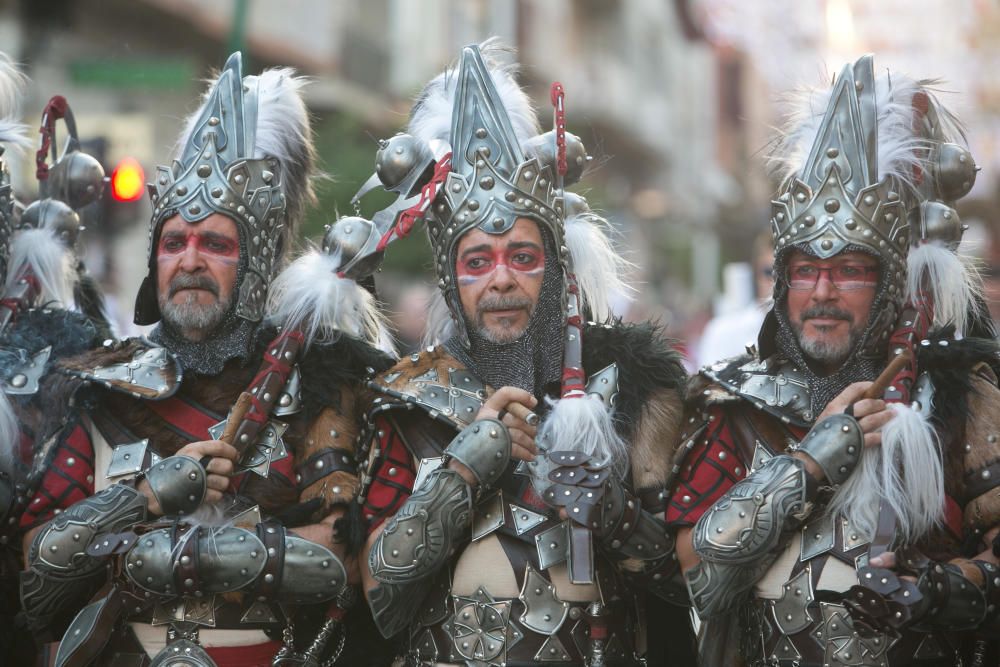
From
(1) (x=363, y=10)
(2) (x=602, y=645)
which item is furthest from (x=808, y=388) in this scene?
(1) (x=363, y=10)

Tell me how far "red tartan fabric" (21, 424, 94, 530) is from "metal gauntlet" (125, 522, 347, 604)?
1.36 ft

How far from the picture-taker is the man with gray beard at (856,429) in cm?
405

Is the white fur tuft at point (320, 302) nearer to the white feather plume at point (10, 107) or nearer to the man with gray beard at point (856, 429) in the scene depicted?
the white feather plume at point (10, 107)

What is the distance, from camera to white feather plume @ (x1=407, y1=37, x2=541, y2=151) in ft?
15.7

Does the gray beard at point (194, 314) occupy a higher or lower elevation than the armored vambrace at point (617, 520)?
higher

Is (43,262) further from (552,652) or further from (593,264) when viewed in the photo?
(552,652)

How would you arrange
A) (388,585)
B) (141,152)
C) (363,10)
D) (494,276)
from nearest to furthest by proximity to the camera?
(388,585) → (494,276) → (141,152) → (363,10)

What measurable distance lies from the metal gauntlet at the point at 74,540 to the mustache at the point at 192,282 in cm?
69

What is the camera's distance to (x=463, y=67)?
472cm

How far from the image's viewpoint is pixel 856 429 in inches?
161

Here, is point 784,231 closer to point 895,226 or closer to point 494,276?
point 895,226

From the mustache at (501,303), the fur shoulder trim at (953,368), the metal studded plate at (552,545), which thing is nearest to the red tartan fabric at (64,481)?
the mustache at (501,303)

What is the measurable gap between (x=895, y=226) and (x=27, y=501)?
278cm

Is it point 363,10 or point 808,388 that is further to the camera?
point 363,10
